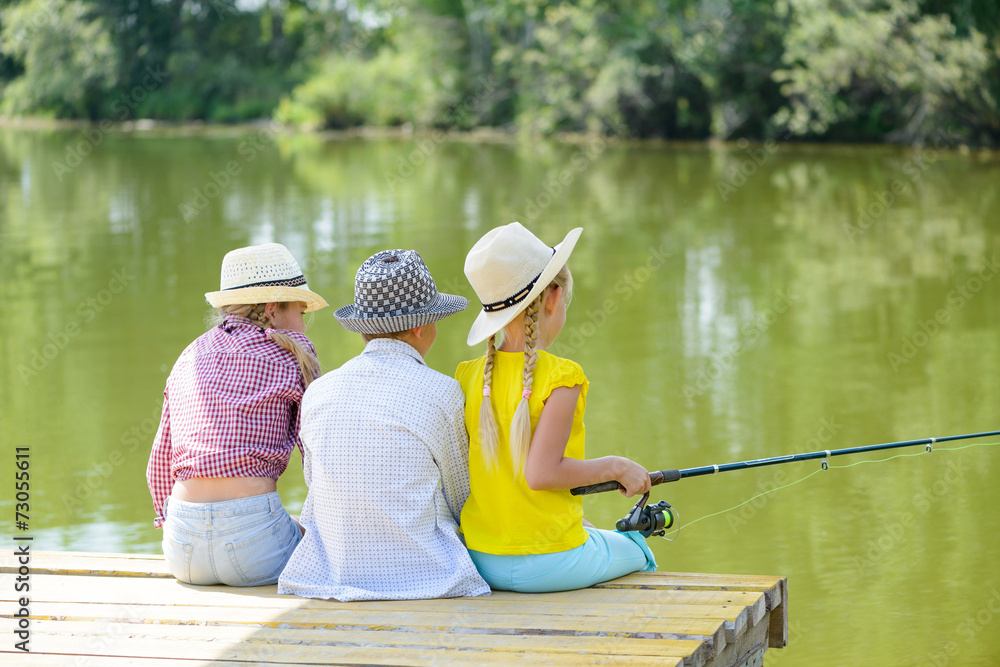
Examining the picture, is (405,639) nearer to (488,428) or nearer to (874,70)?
(488,428)

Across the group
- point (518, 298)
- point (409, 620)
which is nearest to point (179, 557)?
point (409, 620)

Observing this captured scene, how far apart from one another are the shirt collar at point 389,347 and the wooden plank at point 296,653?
68cm

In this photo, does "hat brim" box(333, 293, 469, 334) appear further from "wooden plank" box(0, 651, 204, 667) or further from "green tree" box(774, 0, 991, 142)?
"green tree" box(774, 0, 991, 142)

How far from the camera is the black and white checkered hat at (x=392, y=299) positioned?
9.12 feet

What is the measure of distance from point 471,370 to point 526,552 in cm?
45

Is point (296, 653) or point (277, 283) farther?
point (277, 283)

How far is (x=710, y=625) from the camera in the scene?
8.43ft

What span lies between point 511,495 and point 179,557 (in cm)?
87

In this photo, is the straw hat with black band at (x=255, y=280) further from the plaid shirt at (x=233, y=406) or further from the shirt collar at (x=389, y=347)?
the shirt collar at (x=389, y=347)

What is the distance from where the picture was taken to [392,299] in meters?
2.79

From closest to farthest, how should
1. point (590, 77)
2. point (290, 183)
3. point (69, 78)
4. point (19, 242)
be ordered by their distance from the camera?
point (19, 242), point (290, 183), point (590, 77), point (69, 78)

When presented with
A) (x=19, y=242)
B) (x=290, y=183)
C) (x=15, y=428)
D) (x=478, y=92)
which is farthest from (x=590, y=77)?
(x=15, y=428)

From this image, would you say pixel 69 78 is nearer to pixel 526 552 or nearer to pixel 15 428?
pixel 15 428

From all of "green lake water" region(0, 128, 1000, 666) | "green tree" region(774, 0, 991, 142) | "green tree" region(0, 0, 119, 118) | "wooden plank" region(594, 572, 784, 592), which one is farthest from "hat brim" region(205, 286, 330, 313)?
"green tree" region(0, 0, 119, 118)
